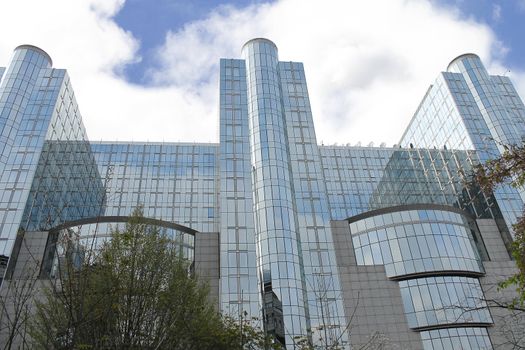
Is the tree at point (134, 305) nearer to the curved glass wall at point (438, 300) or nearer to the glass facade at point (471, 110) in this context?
the curved glass wall at point (438, 300)

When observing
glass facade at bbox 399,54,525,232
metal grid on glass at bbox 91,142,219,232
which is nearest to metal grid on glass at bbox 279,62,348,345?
glass facade at bbox 399,54,525,232

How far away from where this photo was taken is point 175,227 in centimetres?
5116

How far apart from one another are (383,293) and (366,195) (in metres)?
44.7

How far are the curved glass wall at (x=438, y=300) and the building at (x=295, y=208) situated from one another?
14 cm

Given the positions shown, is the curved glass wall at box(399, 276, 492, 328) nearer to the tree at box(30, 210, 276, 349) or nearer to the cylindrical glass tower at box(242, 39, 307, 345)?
the cylindrical glass tower at box(242, 39, 307, 345)

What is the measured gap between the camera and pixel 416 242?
49062 mm

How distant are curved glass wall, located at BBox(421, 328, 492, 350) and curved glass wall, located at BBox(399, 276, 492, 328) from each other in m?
0.91

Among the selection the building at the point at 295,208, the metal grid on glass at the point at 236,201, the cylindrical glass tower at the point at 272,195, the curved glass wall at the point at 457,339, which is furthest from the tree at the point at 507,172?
the curved glass wall at the point at 457,339

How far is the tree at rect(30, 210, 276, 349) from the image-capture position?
14531mm

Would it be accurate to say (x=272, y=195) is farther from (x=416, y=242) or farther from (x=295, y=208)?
(x=416, y=242)

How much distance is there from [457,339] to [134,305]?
38847 millimetres

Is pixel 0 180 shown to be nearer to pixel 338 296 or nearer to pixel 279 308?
pixel 279 308

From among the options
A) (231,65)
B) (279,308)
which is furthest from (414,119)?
(279,308)

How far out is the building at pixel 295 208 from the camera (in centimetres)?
4653
